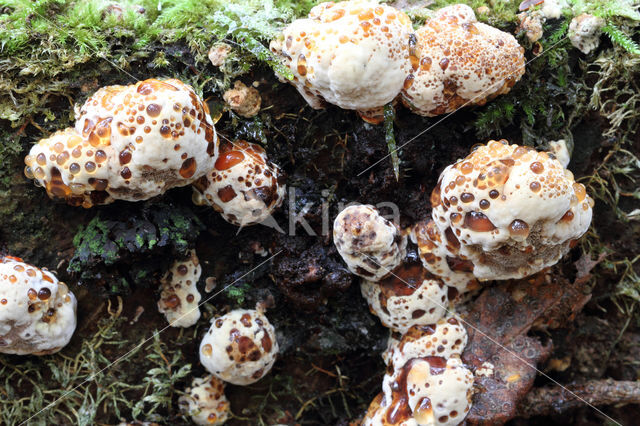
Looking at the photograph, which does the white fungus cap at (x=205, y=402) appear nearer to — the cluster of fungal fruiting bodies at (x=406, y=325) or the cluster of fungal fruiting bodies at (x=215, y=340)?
the cluster of fungal fruiting bodies at (x=215, y=340)

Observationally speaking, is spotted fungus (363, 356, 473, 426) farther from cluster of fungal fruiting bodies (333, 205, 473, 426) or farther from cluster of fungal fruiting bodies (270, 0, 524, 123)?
cluster of fungal fruiting bodies (270, 0, 524, 123)

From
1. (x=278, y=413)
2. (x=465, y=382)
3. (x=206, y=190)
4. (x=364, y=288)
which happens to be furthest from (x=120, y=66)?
(x=465, y=382)

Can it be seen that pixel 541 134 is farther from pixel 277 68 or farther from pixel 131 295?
pixel 131 295

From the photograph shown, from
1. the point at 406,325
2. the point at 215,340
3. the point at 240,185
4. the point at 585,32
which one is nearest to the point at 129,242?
the point at 240,185

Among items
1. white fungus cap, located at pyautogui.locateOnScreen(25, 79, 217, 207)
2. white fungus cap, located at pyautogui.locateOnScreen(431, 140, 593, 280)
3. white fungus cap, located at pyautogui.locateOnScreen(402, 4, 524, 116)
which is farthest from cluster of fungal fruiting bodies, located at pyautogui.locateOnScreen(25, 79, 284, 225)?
white fungus cap, located at pyautogui.locateOnScreen(431, 140, 593, 280)

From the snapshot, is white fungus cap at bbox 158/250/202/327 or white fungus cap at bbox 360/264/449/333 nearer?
white fungus cap at bbox 360/264/449/333

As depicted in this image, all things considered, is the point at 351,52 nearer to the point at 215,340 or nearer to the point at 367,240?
the point at 367,240
